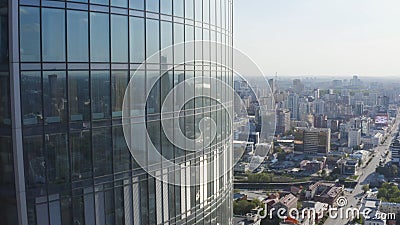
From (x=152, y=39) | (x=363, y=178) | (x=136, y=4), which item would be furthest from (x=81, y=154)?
(x=363, y=178)

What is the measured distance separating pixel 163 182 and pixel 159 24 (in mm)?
2760

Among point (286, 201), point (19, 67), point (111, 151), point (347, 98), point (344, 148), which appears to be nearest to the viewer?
point (19, 67)

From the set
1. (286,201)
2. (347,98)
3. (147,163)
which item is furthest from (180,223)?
(347,98)

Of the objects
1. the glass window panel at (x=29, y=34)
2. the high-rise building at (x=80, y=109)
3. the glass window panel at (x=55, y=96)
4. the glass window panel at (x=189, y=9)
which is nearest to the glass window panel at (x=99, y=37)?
the high-rise building at (x=80, y=109)

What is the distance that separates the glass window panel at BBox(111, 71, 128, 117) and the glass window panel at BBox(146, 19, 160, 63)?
65 cm

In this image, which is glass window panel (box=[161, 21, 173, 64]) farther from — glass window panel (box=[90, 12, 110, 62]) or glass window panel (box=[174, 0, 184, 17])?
glass window panel (box=[90, 12, 110, 62])

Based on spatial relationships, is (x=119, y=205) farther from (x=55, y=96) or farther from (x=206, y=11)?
(x=206, y=11)

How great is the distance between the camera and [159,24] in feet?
24.2

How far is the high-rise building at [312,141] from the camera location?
55125mm

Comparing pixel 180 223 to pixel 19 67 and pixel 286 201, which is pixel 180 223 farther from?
pixel 286 201

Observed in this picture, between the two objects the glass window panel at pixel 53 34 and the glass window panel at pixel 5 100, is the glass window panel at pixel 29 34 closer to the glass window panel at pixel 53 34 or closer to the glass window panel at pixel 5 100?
the glass window panel at pixel 53 34
